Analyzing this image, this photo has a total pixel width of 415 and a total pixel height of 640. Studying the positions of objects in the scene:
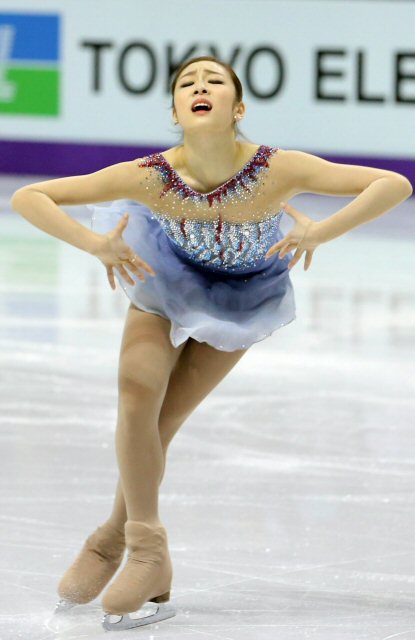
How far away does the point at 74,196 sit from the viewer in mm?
2727

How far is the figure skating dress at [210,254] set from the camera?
276 cm

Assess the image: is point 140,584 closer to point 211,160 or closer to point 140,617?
point 140,617

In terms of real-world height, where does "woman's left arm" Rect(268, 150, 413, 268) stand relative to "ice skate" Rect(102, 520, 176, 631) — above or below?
above

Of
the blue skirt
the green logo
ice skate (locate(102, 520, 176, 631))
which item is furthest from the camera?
the green logo

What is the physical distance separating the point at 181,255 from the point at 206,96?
1.06 feet

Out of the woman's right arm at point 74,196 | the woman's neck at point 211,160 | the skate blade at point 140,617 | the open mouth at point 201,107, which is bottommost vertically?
the skate blade at point 140,617

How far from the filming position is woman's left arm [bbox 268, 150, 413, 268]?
8.80ft

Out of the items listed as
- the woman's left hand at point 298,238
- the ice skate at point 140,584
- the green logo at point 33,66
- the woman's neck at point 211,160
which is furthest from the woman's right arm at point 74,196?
the green logo at point 33,66

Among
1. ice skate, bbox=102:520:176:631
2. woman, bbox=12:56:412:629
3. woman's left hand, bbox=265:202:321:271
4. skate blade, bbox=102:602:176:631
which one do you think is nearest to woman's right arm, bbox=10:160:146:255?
woman, bbox=12:56:412:629

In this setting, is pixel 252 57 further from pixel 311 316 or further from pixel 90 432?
pixel 90 432

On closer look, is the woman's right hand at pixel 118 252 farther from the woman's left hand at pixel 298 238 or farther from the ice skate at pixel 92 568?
the ice skate at pixel 92 568

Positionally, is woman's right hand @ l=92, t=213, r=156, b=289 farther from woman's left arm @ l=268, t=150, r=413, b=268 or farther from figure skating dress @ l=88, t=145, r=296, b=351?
woman's left arm @ l=268, t=150, r=413, b=268

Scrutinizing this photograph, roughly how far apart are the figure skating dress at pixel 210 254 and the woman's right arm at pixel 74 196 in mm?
29

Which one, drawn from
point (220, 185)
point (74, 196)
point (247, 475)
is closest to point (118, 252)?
point (74, 196)
